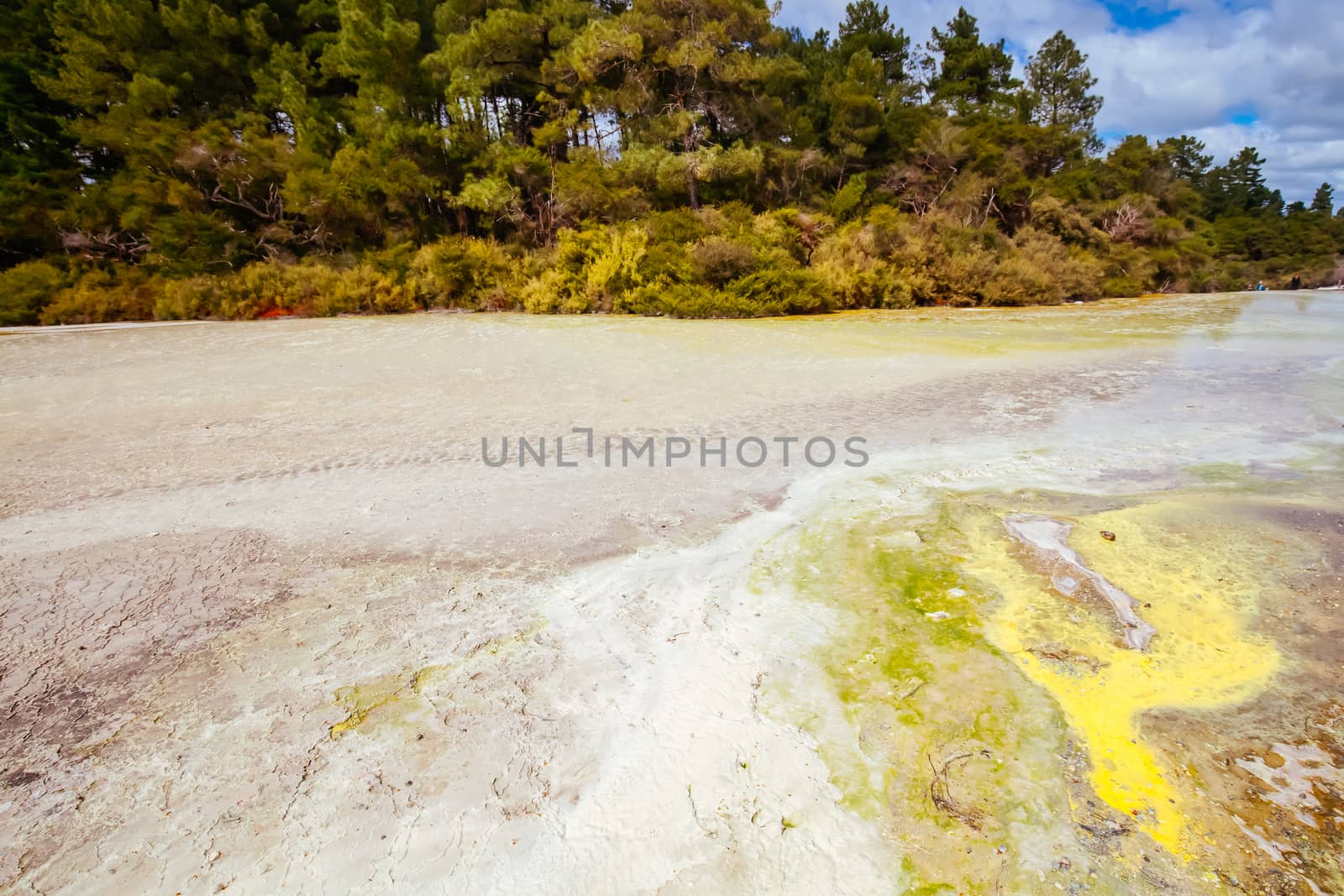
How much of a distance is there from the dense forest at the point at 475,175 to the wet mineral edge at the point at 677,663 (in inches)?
378

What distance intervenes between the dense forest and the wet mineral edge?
960cm

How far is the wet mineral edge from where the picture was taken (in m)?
1.38

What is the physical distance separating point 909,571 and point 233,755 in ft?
7.70

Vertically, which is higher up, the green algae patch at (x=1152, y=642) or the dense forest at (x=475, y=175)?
the dense forest at (x=475, y=175)

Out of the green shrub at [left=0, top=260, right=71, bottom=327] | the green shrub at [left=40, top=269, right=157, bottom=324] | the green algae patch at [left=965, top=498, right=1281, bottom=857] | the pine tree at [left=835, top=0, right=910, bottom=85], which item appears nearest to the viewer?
the green algae patch at [left=965, top=498, right=1281, bottom=857]

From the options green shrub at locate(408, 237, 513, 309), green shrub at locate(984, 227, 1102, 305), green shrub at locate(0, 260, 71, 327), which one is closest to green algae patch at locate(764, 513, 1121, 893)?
green shrub at locate(408, 237, 513, 309)

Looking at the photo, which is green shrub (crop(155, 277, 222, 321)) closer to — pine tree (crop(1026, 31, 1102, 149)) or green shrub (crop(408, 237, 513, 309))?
green shrub (crop(408, 237, 513, 309))

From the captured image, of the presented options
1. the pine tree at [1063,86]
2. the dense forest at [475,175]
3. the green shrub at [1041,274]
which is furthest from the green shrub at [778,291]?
the pine tree at [1063,86]

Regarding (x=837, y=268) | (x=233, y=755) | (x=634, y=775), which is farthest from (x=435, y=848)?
(x=837, y=268)

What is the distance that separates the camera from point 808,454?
4027 millimetres

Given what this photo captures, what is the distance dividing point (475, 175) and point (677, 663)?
682 inches

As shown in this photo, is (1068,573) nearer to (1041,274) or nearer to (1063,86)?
(1041,274)

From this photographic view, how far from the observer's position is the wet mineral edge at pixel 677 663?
1.38 metres

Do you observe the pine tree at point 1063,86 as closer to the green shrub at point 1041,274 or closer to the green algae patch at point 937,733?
the green shrub at point 1041,274
